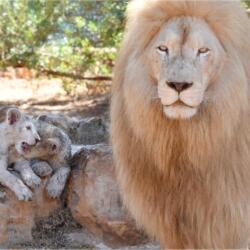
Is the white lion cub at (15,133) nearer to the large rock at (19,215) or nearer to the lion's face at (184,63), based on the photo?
the large rock at (19,215)

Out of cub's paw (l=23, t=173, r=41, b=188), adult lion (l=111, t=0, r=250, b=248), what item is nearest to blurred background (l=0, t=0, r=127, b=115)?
cub's paw (l=23, t=173, r=41, b=188)

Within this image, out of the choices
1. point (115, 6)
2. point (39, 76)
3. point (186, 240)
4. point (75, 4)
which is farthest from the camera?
point (39, 76)

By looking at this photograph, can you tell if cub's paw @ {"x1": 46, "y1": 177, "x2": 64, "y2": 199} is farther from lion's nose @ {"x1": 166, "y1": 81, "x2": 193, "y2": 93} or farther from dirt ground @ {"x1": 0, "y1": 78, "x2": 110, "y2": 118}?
dirt ground @ {"x1": 0, "y1": 78, "x2": 110, "y2": 118}

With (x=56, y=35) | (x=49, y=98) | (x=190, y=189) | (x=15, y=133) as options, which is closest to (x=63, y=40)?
(x=56, y=35)

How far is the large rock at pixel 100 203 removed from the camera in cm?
484

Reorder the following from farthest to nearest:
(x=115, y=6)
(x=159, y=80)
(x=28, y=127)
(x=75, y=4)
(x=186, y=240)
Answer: (x=75, y=4) < (x=115, y=6) < (x=28, y=127) < (x=186, y=240) < (x=159, y=80)

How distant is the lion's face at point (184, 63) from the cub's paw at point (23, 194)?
63.1 inches

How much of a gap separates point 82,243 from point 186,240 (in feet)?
4.59

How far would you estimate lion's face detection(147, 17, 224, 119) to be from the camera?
3.10 m

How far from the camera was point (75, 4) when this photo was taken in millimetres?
8398

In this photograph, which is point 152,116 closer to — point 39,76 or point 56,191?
point 56,191

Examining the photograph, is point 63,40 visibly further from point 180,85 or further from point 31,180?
point 180,85

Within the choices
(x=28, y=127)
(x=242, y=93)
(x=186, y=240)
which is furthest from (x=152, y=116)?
(x=28, y=127)

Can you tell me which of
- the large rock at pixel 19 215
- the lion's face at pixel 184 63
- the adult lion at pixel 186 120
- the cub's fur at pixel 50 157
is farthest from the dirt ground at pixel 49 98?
the lion's face at pixel 184 63
